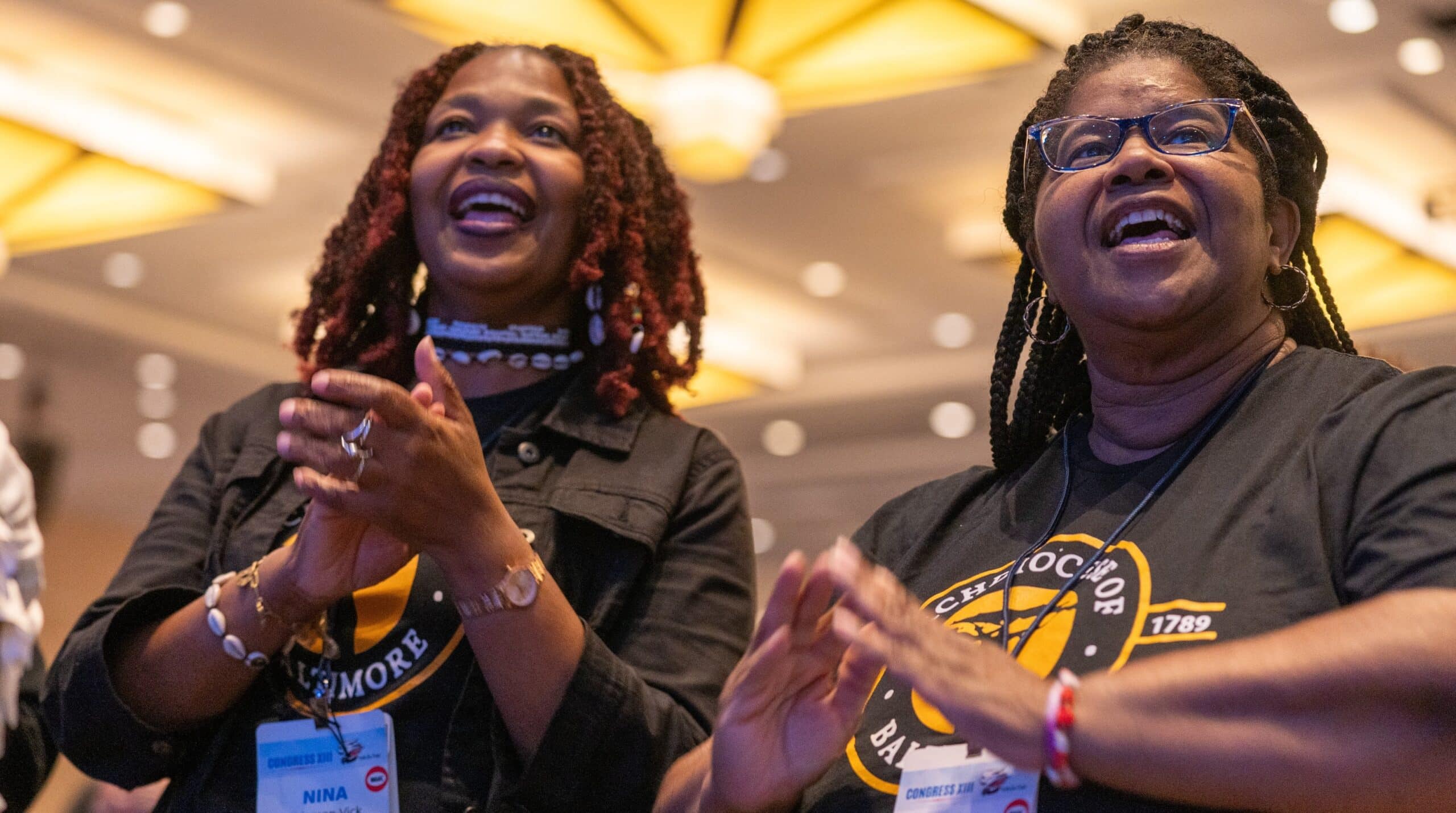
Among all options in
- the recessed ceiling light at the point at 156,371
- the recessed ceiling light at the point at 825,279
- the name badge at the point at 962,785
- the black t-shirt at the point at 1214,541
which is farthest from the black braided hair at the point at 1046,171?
the recessed ceiling light at the point at 156,371

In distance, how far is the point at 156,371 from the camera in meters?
10.6

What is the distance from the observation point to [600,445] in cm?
222

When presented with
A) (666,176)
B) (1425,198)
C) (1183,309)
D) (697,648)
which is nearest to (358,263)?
(666,176)

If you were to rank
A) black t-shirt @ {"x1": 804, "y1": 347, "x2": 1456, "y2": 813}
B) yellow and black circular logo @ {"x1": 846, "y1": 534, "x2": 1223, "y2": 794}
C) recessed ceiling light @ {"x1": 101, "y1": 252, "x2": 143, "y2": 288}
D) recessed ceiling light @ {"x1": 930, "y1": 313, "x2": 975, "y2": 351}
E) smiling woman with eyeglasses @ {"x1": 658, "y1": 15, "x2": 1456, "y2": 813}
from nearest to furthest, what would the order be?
smiling woman with eyeglasses @ {"x1": 658, "y1": 15, "x2": 1456, "y2": 813} → black t-shirt @ {"x1": 804, "y1": 347, "x2": 1456, "y2": 813} → yellow and black circular logo @ {"x1": 846, "y1": 534, "x2": 1223, "y2": 794} → recessed ceiling light @ {"x1": 101, "y1": 252, "x2": 143, "y2": 288} → recessed ceiling light @ {"x1": 930, "y1": 313, "x2": 975, "y2": 351}

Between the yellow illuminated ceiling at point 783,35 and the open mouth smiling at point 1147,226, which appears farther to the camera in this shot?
the yellow illuminated ceiling at point 783,35

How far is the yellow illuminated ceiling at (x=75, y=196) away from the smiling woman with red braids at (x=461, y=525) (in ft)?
17.2

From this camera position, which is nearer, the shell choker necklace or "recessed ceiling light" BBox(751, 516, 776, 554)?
the shell choker necklace

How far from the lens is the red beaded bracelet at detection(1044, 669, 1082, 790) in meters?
1.29

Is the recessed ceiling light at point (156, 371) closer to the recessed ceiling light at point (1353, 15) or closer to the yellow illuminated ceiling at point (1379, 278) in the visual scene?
the yellow illuminated ceiling at point (1379, 278)

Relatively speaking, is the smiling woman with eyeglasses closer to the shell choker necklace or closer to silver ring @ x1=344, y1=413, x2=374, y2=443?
silver ring @ x1=344, y1=413, x2=374, y2=443

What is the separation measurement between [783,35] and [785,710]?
15.5ft

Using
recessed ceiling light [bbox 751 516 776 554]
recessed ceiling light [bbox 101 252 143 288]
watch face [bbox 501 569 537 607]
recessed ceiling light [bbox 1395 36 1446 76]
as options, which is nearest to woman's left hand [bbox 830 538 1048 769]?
watch face [bbox 501 569 537 607]

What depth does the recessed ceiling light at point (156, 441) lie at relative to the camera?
38.5 feet

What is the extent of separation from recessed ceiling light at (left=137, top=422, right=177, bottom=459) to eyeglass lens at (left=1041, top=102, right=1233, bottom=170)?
11.0 m
